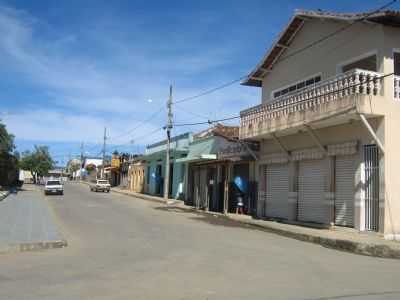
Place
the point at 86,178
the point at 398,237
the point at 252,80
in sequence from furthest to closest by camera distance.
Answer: the point at 86,178, the point at 252,80, the point at 398,237

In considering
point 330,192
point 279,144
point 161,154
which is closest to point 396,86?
point 330,192

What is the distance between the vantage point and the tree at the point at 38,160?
9356 cm

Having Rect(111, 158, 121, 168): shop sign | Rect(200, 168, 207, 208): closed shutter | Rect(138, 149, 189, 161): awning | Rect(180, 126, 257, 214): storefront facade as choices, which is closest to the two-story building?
Rect(180, 126, 257, 214): storefront facade

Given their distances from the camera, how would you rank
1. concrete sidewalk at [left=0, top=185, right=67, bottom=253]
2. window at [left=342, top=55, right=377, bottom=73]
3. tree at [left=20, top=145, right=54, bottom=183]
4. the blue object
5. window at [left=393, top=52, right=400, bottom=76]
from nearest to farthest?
concrete sidewalk at [left=0, top=185, right=67, bottom=253] → window at [left=393, top=52, right=400, bottom=76] → window at [left=342, top=55, right=377, bottom=73] → the blue object → tree at [left=20, top=145, right=54, bottom=183]

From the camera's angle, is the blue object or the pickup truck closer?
the blue object

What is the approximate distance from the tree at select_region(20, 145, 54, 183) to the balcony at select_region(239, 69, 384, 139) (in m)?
77.2

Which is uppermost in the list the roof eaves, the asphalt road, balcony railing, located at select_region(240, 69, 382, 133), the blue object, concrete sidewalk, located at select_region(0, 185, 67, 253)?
the roof eaves

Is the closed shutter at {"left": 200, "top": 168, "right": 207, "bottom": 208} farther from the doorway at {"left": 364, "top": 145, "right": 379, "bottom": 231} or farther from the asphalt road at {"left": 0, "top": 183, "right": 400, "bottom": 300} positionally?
the asphalt road at {"left": 0, "top": 183, "right": 400, "bottom": 300}

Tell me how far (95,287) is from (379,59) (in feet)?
44.8

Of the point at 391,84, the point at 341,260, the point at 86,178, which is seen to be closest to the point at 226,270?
the point at 341,260

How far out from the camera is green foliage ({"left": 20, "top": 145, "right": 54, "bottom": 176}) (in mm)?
93562

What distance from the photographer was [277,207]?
23.3 meters

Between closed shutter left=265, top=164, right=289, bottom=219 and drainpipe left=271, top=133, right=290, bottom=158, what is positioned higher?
drainpipe left=271, top=133, right=290, bottom=158

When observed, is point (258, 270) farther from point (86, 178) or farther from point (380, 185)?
point (86, 178)
